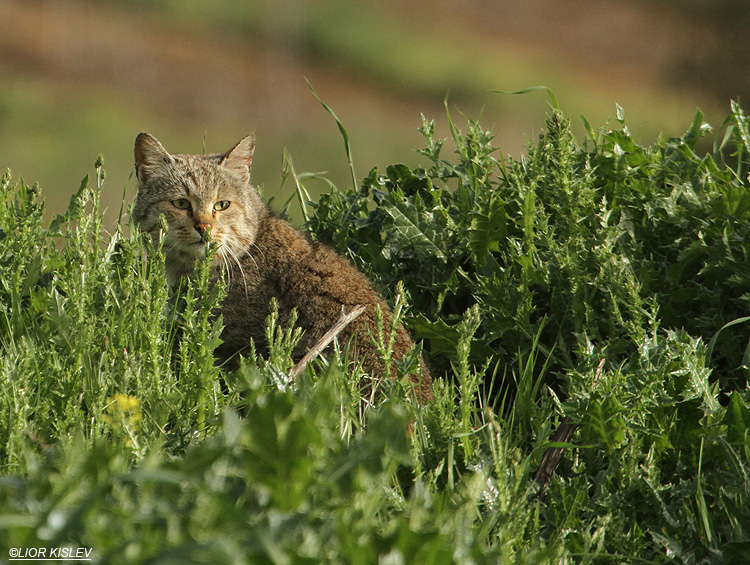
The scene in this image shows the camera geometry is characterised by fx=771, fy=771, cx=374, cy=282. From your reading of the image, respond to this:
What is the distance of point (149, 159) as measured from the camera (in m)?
4.16

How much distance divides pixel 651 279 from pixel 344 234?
144 centimetres

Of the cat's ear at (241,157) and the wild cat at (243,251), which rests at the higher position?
the cat's ear at (241,157)

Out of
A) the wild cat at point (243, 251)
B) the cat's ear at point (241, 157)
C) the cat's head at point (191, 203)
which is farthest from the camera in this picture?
the cat's ear at point (241, 157)

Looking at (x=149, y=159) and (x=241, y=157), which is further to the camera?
(x=241, y=157)

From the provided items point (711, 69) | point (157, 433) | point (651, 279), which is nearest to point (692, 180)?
point (651, 279)

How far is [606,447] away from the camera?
7.47 feet

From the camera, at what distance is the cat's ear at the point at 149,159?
4.12 m

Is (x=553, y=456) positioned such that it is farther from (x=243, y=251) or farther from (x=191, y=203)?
(x=191, y=203)

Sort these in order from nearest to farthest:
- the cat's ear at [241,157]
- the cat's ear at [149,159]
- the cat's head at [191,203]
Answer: the cat's head at [191,203], the cat's ear at [149,159], the cat's ear at [241,157]

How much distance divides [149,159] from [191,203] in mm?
330

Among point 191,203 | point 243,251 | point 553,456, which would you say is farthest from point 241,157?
point 553,456

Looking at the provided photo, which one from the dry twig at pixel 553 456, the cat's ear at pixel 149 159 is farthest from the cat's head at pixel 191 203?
the dry twig at pixel 553 456

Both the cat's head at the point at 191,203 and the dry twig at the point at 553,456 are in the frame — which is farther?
the cat's head at the point at 191,203

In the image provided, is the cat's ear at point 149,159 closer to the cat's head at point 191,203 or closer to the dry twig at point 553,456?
the cat's head at point 191,203
